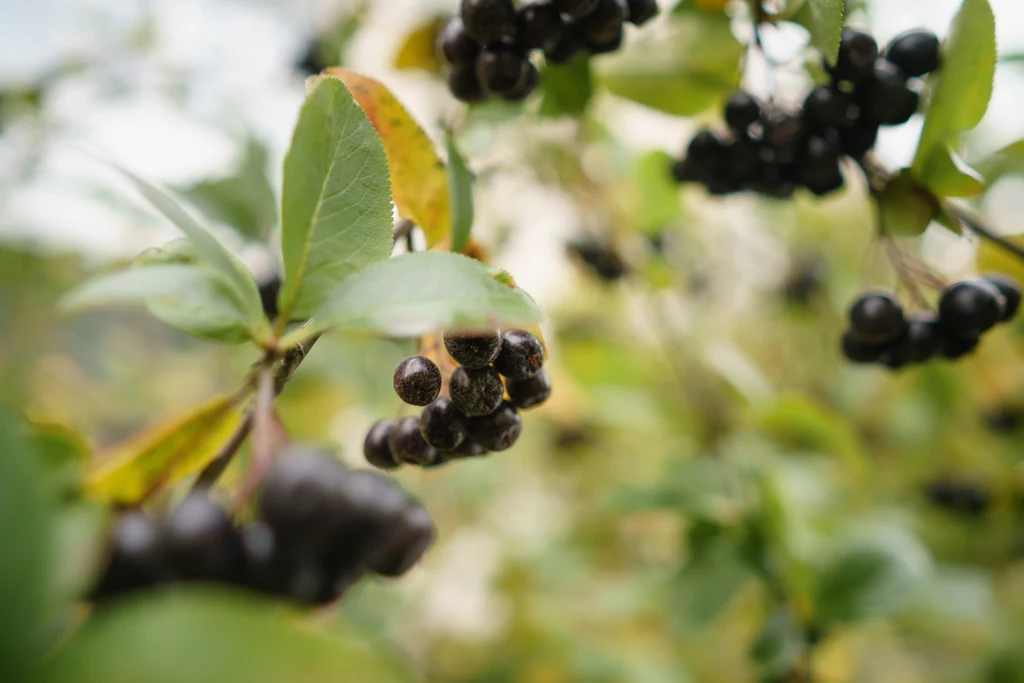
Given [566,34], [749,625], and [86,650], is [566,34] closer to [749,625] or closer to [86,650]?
[86,650]

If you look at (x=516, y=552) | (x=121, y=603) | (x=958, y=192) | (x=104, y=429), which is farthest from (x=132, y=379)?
(x=958, y=192)

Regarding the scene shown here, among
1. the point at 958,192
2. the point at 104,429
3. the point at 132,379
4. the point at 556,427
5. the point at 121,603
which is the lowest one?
the point at 104,429

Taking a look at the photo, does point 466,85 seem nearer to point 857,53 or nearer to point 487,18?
point 487,18

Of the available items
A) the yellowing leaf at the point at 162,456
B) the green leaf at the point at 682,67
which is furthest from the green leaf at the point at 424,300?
the green leaf at the point at 682,67

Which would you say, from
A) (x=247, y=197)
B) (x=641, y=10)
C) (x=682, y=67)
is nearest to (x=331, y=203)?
(x=641, y=10)

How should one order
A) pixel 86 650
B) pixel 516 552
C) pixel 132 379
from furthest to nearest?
1. pixel 132 379
2. pixel 516 552
3. pixel 86 650

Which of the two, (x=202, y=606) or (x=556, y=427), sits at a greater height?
(x=202, y=606)

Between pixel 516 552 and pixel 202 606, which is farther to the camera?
pixel 516 552

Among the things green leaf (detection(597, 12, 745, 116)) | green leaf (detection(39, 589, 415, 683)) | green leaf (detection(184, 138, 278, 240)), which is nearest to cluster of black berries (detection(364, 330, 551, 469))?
green leaf (detection(39, 589, 415, 683))
